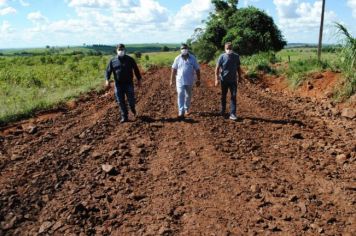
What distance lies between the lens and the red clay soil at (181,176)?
5141 millimetres

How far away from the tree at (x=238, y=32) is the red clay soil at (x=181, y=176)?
1032 inches

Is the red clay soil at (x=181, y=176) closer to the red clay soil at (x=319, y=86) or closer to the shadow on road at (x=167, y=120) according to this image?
the shadow on road at (x=167, y=120)

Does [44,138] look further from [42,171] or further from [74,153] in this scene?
[42,171]

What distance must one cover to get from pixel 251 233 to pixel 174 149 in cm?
338

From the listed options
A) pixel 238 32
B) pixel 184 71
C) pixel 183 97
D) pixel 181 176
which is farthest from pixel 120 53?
pixel 238 32

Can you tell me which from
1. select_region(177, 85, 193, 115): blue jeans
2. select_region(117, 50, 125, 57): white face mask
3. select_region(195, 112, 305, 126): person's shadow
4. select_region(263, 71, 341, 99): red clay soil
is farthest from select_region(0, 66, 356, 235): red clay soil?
select_region(263, 71, 341, 99): red clay soil

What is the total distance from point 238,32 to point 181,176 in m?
32.0

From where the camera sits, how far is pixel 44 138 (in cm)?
932

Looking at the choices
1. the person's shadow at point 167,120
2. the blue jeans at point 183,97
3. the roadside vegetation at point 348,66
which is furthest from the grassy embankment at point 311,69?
the person's shadow at point 167,120

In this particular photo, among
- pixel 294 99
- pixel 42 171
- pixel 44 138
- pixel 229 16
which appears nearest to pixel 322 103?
pixel 294 99

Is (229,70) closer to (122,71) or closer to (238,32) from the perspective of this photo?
(122,71)

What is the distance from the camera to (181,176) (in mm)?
6594

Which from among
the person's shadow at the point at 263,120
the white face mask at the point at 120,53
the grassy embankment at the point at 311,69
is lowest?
the person's shadow at the point at 263,120

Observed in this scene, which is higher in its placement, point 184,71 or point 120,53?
point 120,53
